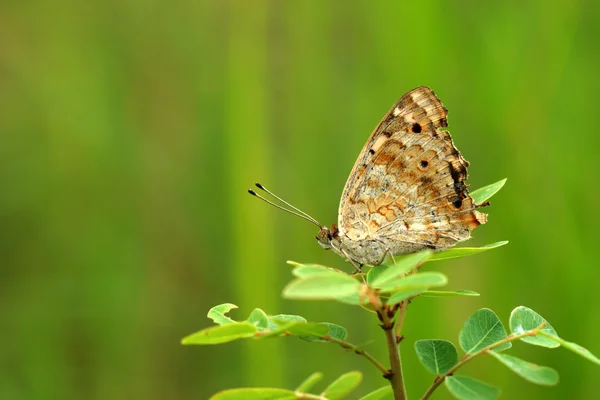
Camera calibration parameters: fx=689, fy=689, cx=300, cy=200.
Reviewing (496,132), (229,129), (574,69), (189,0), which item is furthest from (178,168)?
(574,69)

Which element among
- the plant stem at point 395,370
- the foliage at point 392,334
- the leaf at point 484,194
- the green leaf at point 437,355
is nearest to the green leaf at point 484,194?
the leaf at point 484,194

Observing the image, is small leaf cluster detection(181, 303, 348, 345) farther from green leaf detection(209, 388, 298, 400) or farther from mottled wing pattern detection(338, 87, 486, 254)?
mottled wing pattern detection(338, 87, 486, 254)

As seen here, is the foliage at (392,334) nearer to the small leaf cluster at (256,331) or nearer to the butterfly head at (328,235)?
the small leaf cluster at (256,331)

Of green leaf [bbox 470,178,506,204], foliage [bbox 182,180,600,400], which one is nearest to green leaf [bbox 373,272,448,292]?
foliage [bbox 182,180,600,400]

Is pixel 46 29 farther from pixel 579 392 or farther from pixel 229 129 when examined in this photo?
pixel 579 392

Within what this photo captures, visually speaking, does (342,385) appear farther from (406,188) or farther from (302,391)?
(406,188)

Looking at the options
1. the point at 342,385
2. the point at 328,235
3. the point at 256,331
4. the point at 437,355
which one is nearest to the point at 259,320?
the point at 256,331
